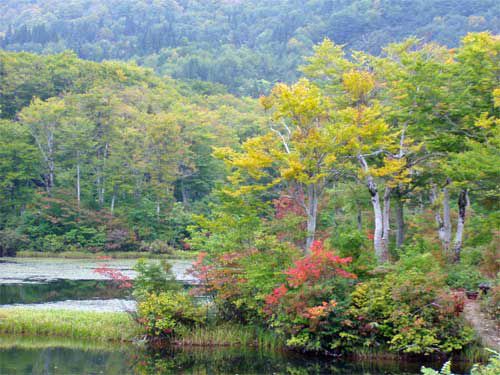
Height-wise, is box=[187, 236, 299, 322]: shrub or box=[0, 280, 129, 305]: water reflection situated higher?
box=[187, 236, 299, 322]: shrub

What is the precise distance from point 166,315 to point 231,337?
2006mm

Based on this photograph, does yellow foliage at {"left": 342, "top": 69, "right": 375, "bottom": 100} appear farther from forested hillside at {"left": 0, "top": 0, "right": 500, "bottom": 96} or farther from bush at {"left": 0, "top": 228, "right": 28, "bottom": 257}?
forested hillside at {"left": 0, "top": 0, "right": 500, "bottom": 96}

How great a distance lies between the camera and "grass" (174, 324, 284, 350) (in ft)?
60.6

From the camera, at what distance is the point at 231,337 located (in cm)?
1869

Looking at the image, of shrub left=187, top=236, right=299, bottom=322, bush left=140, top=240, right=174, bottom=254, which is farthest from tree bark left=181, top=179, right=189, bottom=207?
shrub left=187, top=236, right=299, bottom=322

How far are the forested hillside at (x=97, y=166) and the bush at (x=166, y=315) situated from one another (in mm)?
34498

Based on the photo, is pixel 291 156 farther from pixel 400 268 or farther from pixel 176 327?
pixel 176 327

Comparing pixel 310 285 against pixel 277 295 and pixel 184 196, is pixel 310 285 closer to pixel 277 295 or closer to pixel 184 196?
pixel 277 295

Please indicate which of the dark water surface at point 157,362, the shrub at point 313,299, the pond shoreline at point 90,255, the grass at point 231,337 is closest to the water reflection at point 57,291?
the dark water surface at point 157,362

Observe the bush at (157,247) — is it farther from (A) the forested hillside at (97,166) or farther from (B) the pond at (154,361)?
(B) the pond at (154,361)

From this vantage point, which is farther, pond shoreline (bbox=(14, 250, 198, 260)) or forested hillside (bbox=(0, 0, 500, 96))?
forested hillside (bbox=(0, 0, 500, 96))

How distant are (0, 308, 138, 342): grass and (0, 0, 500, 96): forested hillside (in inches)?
3538

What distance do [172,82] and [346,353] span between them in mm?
73983

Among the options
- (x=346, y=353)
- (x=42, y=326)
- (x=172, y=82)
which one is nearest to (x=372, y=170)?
(x=346, y=353)
